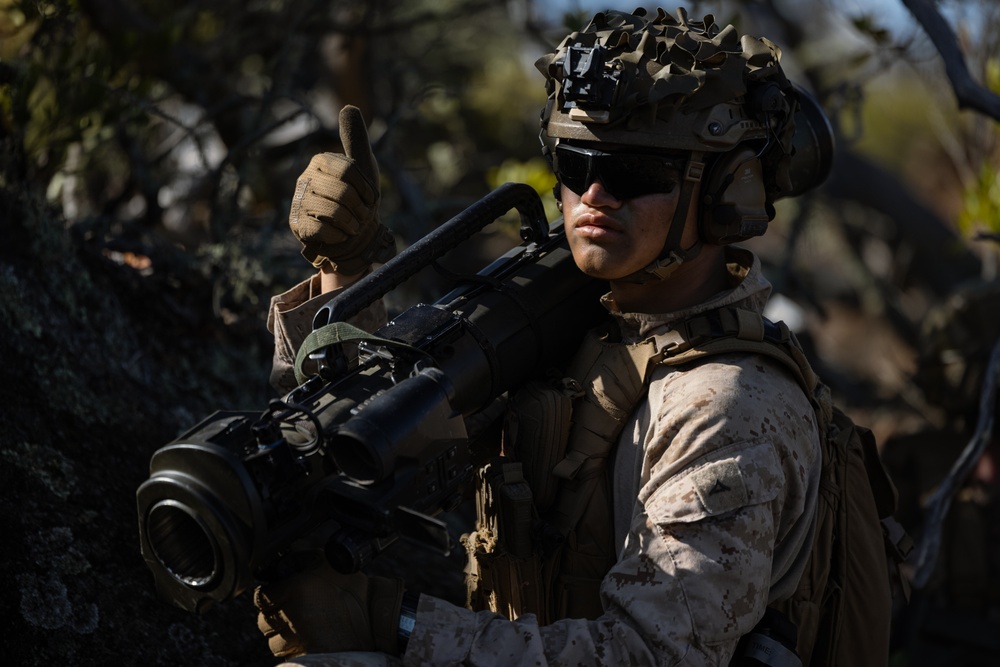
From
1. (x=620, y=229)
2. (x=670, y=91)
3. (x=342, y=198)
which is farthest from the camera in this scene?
(x=342, y=198)

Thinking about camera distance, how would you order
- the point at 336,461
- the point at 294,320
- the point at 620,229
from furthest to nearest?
1. the point at 294,320
2. the point at 620,229
3. the point at 336,461

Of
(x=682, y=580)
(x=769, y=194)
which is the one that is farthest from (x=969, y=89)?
(x=682, y=580)

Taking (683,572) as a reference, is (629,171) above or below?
above

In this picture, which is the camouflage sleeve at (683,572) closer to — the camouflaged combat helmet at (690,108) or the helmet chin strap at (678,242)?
the helmet chin strap at (678,242)

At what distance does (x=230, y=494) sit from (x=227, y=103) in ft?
8.95

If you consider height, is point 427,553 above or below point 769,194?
below

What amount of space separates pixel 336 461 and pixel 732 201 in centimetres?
108

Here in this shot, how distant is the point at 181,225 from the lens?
17.9 feet

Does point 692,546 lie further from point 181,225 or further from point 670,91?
point 181,225

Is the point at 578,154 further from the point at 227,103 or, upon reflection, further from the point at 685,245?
the point at 227,103

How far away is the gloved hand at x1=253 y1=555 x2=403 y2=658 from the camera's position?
2119 millimetres

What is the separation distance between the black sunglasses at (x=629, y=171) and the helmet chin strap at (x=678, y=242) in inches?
1.1

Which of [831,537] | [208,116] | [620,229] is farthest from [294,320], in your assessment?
[208,116]

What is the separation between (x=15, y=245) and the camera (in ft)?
10.9
